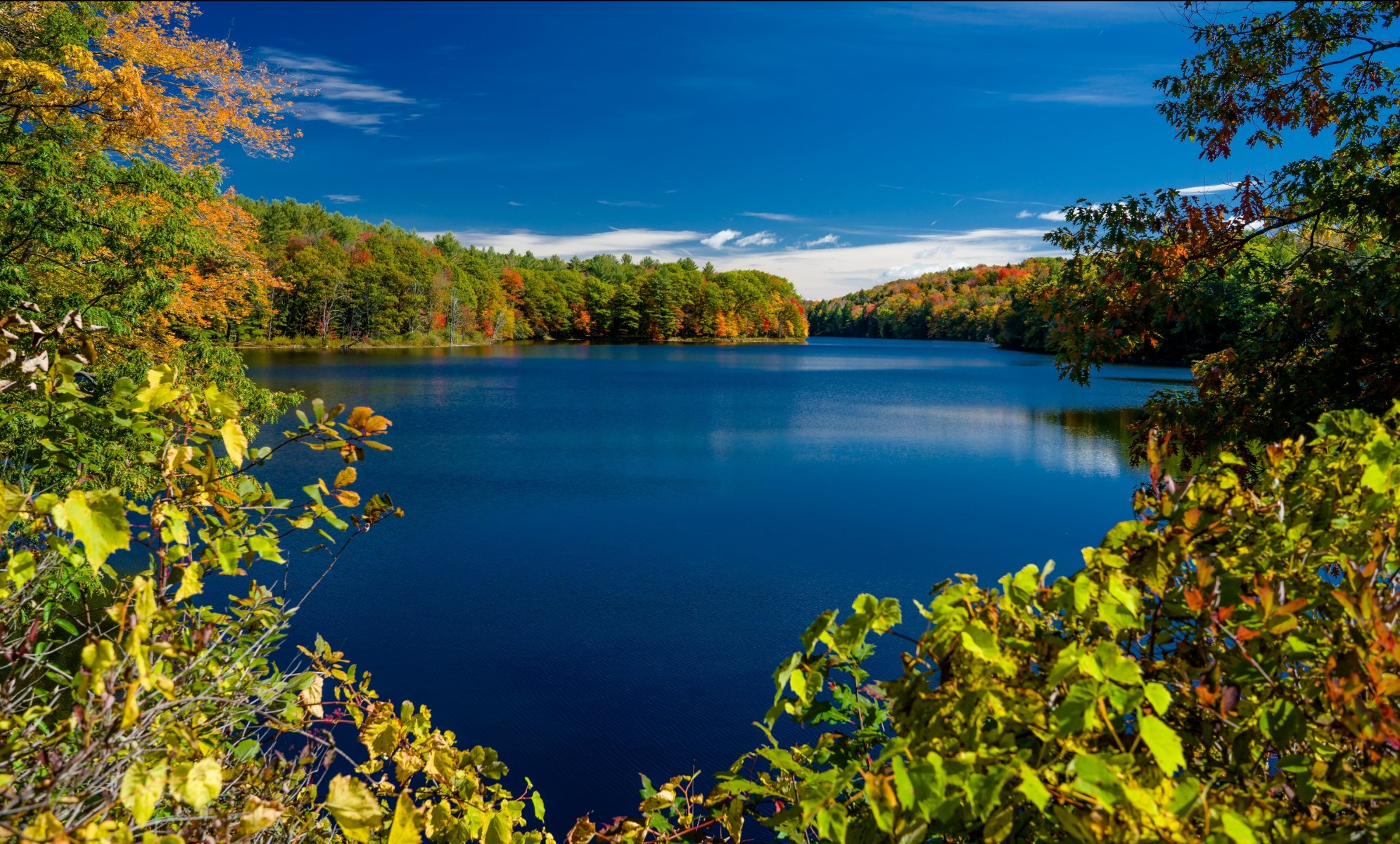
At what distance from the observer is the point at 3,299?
7.07 meters

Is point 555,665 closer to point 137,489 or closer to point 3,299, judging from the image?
point 137,489

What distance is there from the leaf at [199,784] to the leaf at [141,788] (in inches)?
1.5

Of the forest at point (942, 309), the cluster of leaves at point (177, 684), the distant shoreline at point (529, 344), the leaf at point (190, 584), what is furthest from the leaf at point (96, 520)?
the forest at point (942, 309)

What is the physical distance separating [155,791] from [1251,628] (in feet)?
5.41

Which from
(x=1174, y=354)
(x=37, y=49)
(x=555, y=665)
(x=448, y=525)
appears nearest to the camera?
(x=555, y=665)

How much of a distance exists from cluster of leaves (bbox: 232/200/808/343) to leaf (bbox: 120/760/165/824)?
149 feet

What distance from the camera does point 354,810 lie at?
132cm

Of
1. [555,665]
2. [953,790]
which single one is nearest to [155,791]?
[953,790]

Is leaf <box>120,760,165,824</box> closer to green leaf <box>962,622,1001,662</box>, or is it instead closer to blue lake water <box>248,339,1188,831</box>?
green leaf <box>962,622,1001,662</box>

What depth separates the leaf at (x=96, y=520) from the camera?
1.11 metres

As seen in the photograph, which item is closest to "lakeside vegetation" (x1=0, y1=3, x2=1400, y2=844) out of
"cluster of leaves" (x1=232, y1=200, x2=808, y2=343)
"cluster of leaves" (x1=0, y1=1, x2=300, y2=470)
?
"cluster of leaves" (x1=0, y1=1, x2=300, y2=470)

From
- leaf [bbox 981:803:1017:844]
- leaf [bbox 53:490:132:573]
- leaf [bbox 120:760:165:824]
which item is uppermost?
leaf [bbox 53:490:132:573]

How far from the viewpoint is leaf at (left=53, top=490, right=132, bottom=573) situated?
1.11 m

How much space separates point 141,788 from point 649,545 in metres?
9.90
